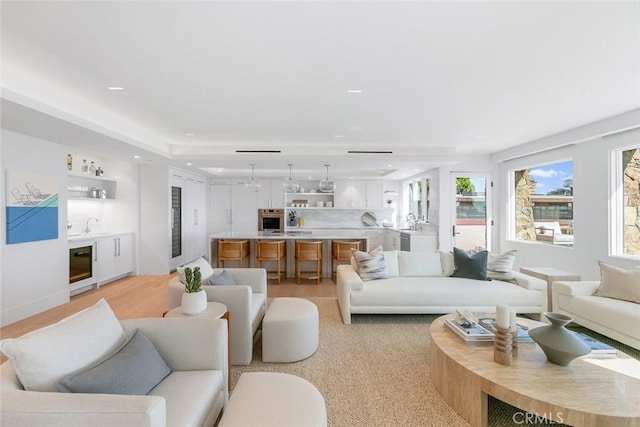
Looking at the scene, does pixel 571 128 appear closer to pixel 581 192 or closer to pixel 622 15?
pixel 581 192

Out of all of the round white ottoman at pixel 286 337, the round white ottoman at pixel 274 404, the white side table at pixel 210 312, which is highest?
the white side table at pixel 210 312

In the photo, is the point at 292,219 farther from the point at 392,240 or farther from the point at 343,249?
the point at 343,249

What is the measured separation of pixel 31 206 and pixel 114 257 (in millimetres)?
2026

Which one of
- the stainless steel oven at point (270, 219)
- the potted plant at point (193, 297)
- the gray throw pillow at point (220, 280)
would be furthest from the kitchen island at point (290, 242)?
the potted plant at point (193, 297)

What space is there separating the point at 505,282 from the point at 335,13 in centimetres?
381

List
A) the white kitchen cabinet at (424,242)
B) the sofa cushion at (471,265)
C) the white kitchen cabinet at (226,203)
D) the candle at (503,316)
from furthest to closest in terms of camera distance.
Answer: the white kitchen cabinet at (226,203), the white kitchen cabinet at (424,242), the sofa cushion at (471,265), the candle at (503,316)

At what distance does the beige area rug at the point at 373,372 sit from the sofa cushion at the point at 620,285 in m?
1.92

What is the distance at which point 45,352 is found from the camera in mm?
1434

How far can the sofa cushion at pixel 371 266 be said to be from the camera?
4.19 metres

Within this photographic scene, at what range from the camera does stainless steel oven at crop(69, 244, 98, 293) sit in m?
5.11

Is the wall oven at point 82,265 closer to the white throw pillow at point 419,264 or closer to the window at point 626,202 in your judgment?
the white throw pillow at point 419,264

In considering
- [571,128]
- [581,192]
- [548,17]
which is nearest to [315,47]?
[548,17]

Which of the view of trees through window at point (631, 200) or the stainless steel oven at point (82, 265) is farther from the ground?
the view of trees through window at point (631, 200)

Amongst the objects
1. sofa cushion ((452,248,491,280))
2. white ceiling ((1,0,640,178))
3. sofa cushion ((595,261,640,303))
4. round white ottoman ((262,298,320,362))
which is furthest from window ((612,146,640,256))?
round white ottoman ((262,298,320,362))
